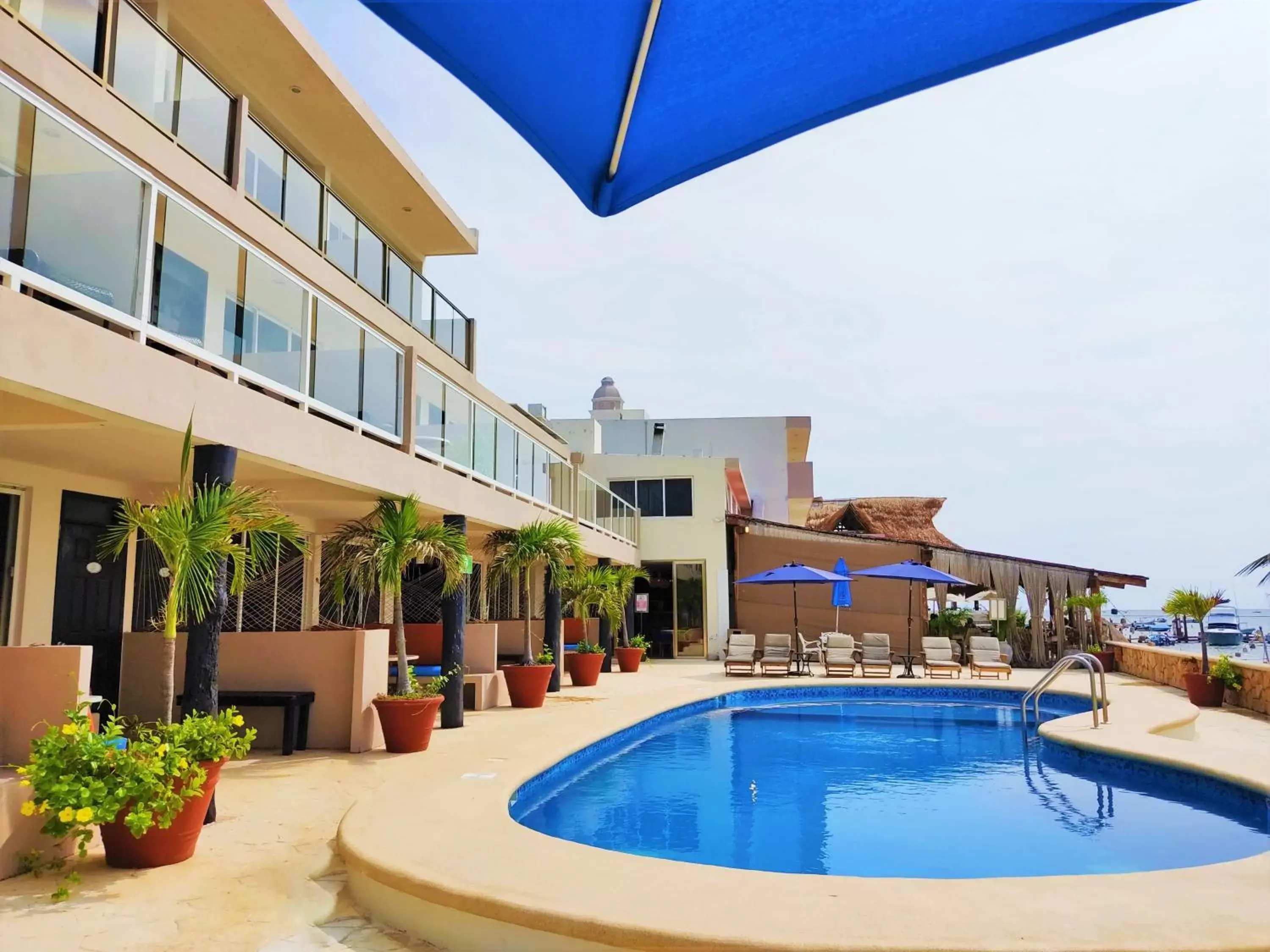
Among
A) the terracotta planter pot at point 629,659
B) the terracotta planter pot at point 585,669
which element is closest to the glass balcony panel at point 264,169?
the terracotta planter pot at point 585,669

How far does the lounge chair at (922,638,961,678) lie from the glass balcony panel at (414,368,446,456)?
37.2ft

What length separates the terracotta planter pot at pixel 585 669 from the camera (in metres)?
17.2

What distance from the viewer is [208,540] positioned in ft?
21.1

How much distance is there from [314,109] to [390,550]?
26.6 ft

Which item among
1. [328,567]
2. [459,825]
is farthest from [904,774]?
[328,567]

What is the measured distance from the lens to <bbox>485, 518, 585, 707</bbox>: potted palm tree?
13.9 metres

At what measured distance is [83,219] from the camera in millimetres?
5867

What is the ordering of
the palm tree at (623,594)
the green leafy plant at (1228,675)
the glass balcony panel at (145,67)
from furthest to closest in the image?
the palm tree at (623,594)
the green leafy plant at (1228,675)
the glass balcony panel at (145,67)

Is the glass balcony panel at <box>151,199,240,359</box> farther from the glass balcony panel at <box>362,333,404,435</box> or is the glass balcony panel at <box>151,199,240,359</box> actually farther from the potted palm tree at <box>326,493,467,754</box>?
the potted palm tree at <box>326,493,467,754</box>

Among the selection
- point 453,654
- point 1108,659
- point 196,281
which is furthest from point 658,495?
point 196,281

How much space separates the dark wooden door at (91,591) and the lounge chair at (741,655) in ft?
39.3

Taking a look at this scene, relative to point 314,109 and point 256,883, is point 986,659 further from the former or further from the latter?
point 256,883

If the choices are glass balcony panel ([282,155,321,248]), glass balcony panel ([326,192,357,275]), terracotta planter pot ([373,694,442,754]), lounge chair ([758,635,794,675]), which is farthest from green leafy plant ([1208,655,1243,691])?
glass balcony panel ([282,155,321,248])

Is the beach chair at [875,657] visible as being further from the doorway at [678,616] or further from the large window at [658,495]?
the large window at [658,495]
